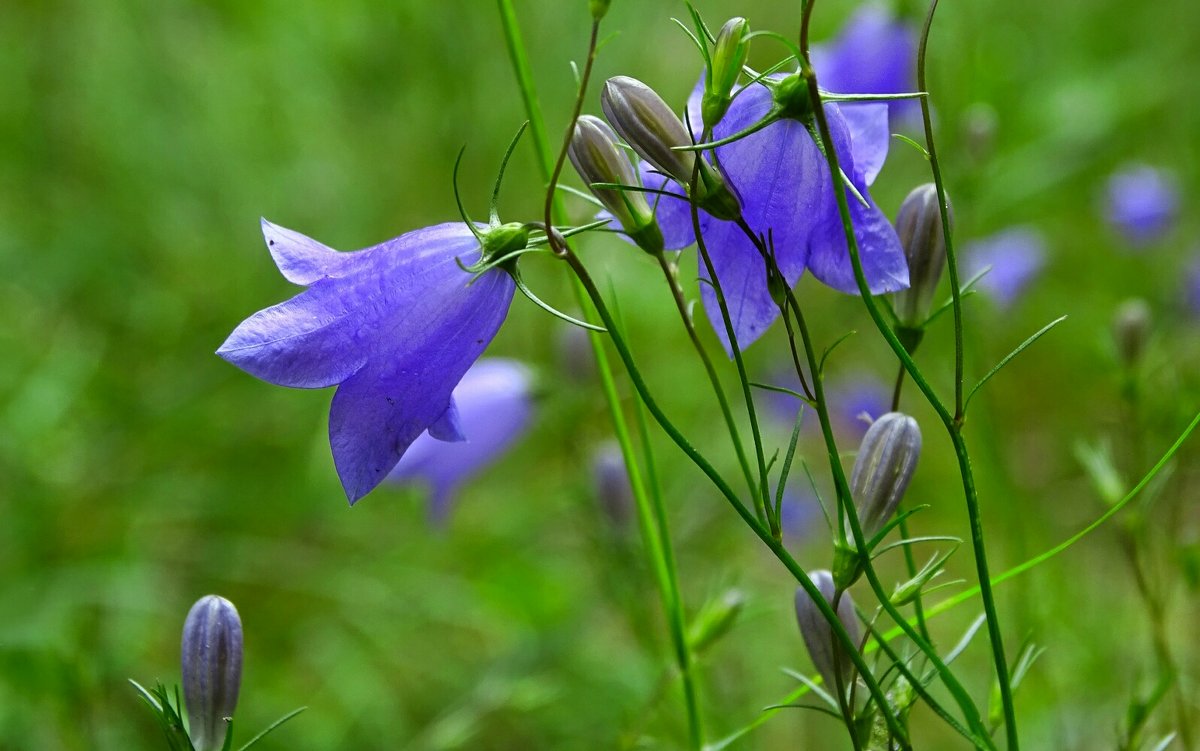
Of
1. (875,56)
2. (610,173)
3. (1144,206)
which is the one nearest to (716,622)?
(610,173)

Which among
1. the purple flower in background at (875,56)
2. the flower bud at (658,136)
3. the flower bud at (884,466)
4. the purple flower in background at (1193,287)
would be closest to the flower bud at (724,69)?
the flower bud at (658,136)

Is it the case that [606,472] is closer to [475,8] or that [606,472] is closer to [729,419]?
[729,419]

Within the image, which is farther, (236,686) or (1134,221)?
(1134,221)

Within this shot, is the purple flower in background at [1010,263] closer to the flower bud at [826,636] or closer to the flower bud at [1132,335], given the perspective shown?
the flower bud at [1132,335]

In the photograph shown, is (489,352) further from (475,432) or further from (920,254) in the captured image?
(920,254)

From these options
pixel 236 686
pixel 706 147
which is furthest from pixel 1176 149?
pixel 236 686

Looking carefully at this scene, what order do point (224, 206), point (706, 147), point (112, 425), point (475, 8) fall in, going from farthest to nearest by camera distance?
1. point (475, 8)
2. point (224, 206)
3. point (112, 425)
4. point (706, 147)
